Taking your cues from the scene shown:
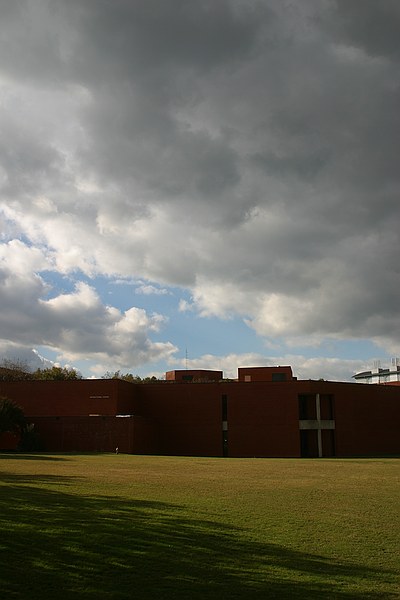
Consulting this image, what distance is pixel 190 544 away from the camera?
10734 millimetres

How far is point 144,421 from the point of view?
55.3m

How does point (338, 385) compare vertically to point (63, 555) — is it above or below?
above

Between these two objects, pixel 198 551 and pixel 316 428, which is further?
pixel 316 428

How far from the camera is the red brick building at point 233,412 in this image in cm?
5781

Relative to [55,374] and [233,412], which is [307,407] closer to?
[233,412]

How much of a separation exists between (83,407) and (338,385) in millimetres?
27141

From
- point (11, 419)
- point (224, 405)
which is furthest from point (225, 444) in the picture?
point (11, 419)

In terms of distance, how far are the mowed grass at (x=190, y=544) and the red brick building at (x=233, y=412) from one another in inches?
1539

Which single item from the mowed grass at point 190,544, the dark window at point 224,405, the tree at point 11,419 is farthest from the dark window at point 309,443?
the mowed grass at point 190,544

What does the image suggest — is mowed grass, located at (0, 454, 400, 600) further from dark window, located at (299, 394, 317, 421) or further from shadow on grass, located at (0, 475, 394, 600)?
dark window, located at (299, 394, 317, 421)

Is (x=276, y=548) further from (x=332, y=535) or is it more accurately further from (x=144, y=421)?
(x=144, y=421)

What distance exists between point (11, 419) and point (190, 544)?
41.0 m

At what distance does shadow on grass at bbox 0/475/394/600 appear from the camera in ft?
26.8

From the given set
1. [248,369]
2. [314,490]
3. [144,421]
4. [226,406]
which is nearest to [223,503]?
[314,490]
